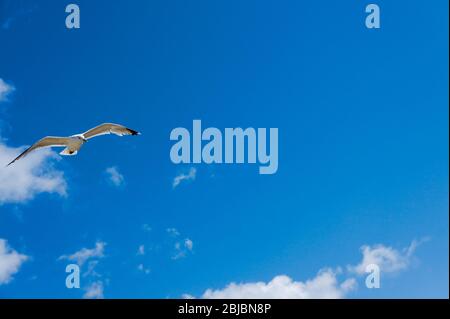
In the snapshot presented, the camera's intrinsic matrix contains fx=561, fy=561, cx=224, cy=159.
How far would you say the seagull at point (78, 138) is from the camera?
17.0 meters

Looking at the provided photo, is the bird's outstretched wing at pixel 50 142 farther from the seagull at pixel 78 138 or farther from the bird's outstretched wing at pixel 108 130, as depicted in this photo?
the bird's outstretched wing at pixel 108 130

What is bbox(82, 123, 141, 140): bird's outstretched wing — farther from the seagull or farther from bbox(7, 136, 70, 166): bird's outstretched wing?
bbox(7, 136, 70, 166): bird's outstretched wing

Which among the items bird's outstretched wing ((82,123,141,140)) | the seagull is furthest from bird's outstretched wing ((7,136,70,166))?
bird's outstretched wing ((82,123,141,140))

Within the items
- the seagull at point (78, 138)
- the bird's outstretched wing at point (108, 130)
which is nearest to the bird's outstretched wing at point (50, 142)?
the seagull at point (78, 138)

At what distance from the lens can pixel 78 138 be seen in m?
17.3

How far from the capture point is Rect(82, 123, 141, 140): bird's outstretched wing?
685 inches

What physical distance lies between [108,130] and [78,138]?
0.96 m

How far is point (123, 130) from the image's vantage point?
17.5 meters

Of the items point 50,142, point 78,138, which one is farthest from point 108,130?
point 50,142

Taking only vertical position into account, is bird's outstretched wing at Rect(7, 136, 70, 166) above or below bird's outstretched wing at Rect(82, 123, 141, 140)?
below

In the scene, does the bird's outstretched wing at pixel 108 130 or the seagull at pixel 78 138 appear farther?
the bird's outstretched wing at pixel 108 130
